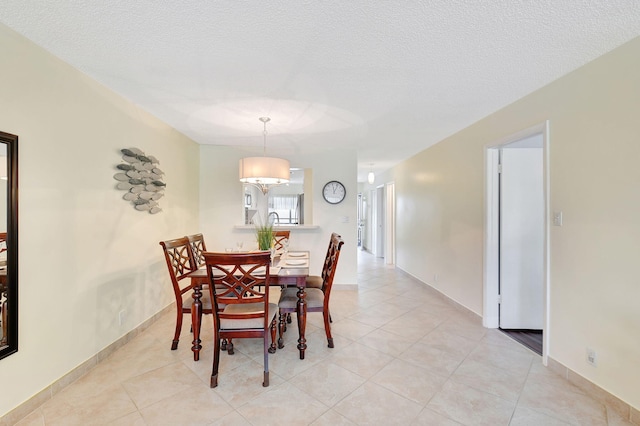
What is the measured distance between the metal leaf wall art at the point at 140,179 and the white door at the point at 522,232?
3.70m

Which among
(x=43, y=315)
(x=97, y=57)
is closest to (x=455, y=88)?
(x=97, y=57)

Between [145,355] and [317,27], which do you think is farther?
[145,355]

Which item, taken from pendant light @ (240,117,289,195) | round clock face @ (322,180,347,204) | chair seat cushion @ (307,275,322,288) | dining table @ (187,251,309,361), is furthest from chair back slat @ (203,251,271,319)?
round clock face @ (322,180,347,204)

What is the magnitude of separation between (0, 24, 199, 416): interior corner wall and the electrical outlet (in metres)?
3.67

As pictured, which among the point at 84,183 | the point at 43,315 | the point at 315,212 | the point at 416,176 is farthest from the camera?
the point at 416,176

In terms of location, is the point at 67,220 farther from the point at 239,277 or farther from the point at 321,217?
the point at 321,217

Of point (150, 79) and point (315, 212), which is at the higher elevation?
point (150, 79)

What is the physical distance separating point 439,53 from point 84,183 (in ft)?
8.96

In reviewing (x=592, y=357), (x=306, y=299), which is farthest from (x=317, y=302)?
(x=592, y=357)

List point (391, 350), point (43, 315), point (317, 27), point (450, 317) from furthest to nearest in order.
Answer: point (450, 317) → point (391, 350) → point (43, 315) → point (317, 27)

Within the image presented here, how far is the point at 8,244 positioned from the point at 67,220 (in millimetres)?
403

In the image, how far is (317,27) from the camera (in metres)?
1.55

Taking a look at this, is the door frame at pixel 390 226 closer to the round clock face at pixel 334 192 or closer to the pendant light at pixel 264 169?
the round clock face at pixel 334 192

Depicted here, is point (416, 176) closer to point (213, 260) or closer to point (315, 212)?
point (315, 212)
